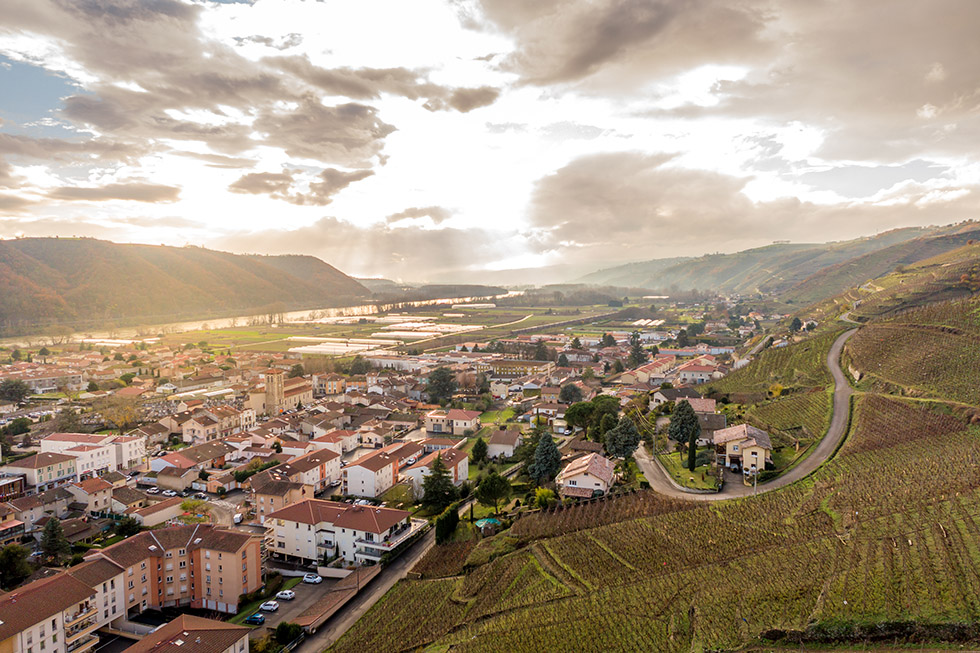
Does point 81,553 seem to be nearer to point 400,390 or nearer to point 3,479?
point 3,479

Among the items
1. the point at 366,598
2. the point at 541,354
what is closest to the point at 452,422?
the point at 366,598

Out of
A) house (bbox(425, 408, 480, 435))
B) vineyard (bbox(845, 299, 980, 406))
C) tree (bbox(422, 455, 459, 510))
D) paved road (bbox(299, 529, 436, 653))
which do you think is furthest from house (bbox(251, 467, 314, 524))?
vineyard (bbox(845, 299, 980, 406))

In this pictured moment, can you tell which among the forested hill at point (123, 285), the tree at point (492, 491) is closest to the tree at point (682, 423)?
the tree at point (492, 491)

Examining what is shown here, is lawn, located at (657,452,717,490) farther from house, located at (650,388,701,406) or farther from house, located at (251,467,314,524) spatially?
house, located at (251,467,314,524)

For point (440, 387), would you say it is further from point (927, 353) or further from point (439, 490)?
point (927, 353)

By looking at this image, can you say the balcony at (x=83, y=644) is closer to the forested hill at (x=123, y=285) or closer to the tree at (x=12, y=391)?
the tree at (x=12, y=391)
